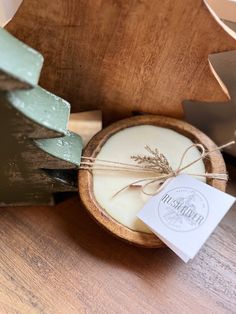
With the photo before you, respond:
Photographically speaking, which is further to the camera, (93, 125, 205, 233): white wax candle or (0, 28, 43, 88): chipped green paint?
(93, 125, 205, 233): white wax candle

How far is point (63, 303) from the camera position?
1.62ft

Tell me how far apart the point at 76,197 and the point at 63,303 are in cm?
17

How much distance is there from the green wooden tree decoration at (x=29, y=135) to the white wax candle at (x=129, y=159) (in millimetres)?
51

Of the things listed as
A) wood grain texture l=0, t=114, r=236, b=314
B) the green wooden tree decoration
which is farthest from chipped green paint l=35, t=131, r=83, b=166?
wood grain texture l=0, t=114, r=236, b=314

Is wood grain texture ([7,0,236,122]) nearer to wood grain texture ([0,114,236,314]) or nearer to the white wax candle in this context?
the white wax candle

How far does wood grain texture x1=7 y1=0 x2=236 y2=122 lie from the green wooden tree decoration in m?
0.09

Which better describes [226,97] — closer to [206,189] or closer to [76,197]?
[206,189]

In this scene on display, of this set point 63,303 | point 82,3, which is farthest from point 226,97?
point 63,303

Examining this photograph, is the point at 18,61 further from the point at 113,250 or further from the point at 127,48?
the point at 113,250

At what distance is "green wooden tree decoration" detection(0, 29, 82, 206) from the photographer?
0.39 metres

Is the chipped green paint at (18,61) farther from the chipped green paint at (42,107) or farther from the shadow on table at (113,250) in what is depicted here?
the shadow on table at (113,250)

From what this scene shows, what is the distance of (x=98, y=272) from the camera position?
518mm

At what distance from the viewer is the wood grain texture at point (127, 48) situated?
48 cm

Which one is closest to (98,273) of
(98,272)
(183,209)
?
(98,272)
